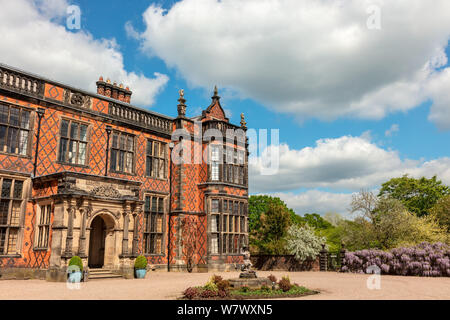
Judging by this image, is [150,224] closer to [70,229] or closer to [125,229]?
[125,229]

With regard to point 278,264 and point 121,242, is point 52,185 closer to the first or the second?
point 121,242

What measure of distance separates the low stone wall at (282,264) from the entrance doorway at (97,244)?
1340cm

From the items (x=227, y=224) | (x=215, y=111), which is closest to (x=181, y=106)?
(x=215, y=111)

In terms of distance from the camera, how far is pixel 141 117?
25.0m

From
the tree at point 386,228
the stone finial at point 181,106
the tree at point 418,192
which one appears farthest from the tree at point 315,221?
the stone finial at point 181,106

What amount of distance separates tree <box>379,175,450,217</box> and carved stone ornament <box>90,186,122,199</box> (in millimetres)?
35911

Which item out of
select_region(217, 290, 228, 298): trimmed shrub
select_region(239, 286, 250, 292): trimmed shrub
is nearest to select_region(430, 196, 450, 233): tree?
select_region(239, 286, 250, 292): trimmed shrub

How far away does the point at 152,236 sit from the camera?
24547 mm

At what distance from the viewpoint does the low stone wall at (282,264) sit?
1118 inches

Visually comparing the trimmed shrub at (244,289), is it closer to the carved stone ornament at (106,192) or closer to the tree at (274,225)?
the carved stone ornament at (106,192)
